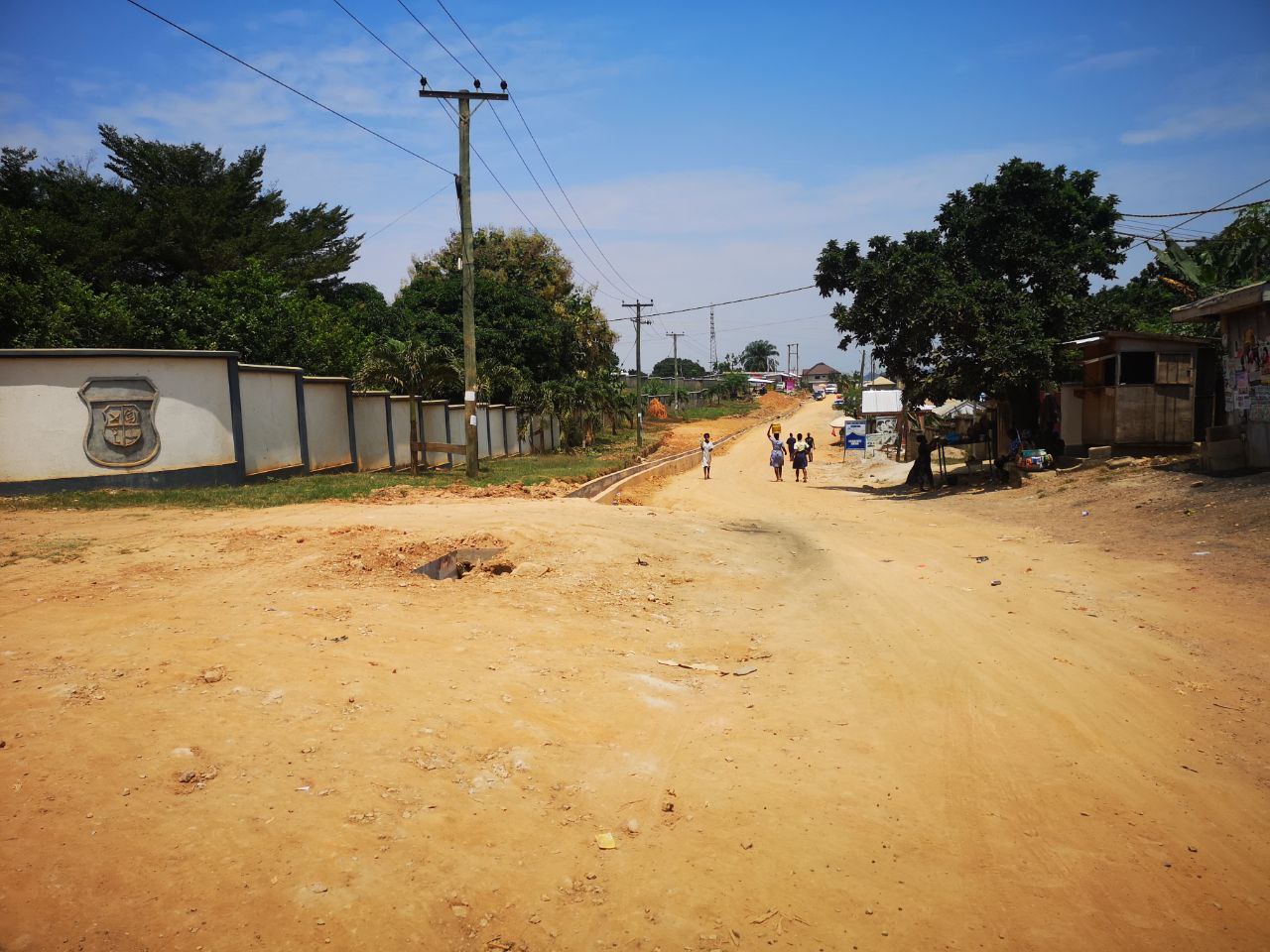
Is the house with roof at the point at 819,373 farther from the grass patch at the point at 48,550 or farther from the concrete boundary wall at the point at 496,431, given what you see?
the grass patch at the point at 48,550

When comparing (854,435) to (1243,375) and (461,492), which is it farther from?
(461,492)

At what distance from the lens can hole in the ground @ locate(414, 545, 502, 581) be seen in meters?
9.20

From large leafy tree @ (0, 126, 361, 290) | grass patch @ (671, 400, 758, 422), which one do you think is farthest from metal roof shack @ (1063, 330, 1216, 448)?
grass patch @ (671, 400, 758, 422)

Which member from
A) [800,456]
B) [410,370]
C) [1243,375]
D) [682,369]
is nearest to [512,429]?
[410,370]

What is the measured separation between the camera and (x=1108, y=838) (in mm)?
4344

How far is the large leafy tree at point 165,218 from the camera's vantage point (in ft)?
101

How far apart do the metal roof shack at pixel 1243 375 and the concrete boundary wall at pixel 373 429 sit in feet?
65.3

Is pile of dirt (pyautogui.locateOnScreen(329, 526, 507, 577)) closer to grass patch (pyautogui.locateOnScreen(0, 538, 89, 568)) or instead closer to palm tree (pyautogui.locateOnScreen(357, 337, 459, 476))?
grass patch (pyautogui.locateOnScreen(0, 538, 89, 568))

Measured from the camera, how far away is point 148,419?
1557 centimetres

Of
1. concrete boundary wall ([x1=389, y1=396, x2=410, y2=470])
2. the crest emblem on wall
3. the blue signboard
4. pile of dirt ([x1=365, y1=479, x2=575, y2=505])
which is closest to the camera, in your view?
the crest emblem on wall

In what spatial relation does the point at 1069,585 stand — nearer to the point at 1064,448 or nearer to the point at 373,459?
the point at 1064,448

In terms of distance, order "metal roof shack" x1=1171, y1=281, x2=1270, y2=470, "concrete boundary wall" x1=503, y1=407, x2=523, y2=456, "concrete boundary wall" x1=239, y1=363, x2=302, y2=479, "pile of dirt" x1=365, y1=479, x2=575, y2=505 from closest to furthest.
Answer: "metal roof shack" x1=1171, y1=281, x2=1270, y2=470, "pile of dirt" x1=365, y1=479, x2=575, y2=505, "concrete boundary wall" x1=239, y1=363, x2=302, y2=479, "concrete boundary wall" x1=503, y1=407, x2=523, y2=456

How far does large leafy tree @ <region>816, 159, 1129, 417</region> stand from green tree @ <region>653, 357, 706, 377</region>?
4921 inches

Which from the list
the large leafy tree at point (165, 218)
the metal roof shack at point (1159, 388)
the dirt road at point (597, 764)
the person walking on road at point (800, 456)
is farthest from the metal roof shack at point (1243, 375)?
the large leafy tree at point (165, 218)
